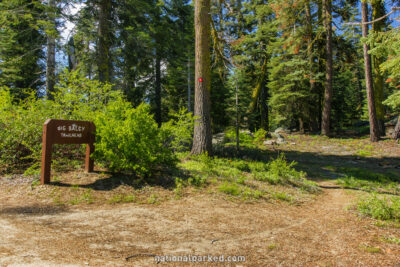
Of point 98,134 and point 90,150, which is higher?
point 98,134

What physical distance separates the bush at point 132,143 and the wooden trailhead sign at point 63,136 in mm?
247

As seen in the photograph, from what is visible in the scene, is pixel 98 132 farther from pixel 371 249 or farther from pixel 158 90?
pixel 158 90

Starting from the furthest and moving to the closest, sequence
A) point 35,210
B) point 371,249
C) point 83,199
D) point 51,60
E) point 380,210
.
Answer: point 51,60 → point 83,199 → point 380,210 → point 35,210 → point 371,249

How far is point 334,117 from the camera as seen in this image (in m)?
24.6

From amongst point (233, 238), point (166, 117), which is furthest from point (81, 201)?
point (166, 117)

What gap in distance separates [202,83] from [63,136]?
475cm

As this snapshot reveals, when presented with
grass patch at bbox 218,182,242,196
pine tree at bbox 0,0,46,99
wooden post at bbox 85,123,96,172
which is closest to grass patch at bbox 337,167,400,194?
grass patch at bbox 218,182,242,196

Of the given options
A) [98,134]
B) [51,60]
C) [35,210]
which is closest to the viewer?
[35,210]

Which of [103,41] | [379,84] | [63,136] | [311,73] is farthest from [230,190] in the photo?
[379,84]

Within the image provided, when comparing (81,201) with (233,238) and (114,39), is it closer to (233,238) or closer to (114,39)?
(233,238)

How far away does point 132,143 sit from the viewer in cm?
536

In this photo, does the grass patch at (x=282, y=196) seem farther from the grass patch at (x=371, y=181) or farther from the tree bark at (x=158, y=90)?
the tree bark at (x=158, y=90)

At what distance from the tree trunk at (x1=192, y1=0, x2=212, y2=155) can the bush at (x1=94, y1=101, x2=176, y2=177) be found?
8.12 ft

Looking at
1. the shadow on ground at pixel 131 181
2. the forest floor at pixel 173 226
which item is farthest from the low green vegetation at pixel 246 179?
the shadow on ground at pixel 131 181
